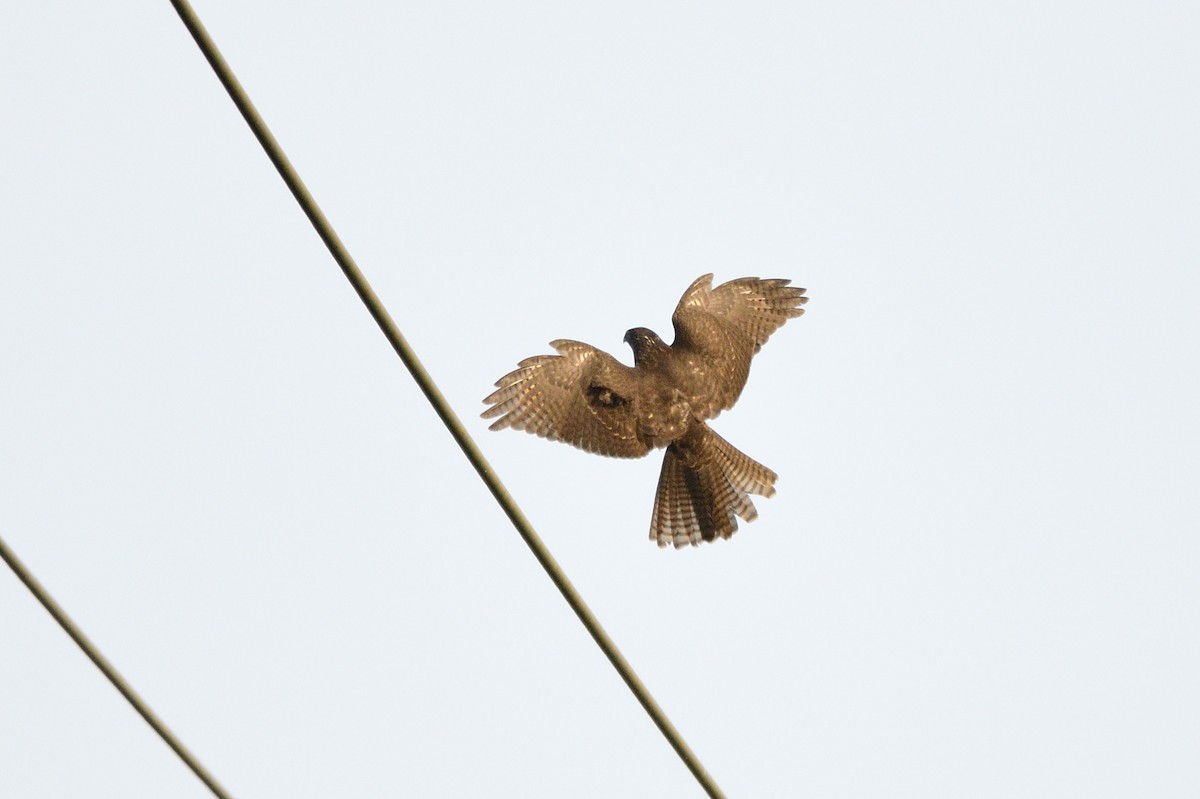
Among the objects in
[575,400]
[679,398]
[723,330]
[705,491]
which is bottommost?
[705,491]

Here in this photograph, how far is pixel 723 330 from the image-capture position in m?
11.1

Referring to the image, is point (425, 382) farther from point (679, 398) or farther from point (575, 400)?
point (679, 398)

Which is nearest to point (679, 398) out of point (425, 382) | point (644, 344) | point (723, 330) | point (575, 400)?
point (644, 344)

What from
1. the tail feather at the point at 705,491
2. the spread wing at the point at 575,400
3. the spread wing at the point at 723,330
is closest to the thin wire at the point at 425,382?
the spread wing at the point at 575,400

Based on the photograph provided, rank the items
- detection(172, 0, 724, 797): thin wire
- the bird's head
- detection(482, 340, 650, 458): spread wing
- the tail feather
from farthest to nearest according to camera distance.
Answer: the tail feather → the bird's head → detection(482, 340, 650, 458): spread wing → detection(172, 0, 724, 797): thin wire

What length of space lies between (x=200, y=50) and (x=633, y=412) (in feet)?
20.3

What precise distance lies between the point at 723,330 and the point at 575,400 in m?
1.56

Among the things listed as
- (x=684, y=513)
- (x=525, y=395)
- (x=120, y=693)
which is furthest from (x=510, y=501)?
(x=684, y=513)

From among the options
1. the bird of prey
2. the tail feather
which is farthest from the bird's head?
the tail feather

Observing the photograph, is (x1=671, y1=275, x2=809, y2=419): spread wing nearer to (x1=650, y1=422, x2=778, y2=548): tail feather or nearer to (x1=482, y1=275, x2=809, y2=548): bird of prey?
(x1=482, y1=275, x2=809, y2=548): bird of prey

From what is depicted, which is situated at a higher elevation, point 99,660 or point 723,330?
point 723,330

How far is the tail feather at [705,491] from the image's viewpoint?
10.9m

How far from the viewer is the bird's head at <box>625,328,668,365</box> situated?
10.5 metres

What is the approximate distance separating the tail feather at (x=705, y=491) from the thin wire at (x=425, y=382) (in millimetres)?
5297
